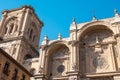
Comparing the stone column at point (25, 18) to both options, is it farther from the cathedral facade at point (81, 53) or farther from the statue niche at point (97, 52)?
the statue niche at point (97, 52)

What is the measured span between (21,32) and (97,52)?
64.5ft

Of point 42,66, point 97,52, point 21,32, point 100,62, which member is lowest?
point 42,66

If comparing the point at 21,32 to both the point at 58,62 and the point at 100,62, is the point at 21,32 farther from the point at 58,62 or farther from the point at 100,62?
the point at 100,62

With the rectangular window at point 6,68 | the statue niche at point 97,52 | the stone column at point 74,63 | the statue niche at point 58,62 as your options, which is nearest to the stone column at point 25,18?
the statue niche at point 58,62

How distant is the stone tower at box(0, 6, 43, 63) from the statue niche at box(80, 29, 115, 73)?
13.7 metres

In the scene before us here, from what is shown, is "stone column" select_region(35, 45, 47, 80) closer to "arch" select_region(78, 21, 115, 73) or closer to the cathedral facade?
the cathedral facade

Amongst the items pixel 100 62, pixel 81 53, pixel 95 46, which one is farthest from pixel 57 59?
pixel 100 62

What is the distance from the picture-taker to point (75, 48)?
98.3 feet

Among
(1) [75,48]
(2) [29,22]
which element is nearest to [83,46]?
(1) [75,48]

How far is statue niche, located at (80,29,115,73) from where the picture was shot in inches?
1118

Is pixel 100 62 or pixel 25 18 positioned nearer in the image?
pixel 100 62

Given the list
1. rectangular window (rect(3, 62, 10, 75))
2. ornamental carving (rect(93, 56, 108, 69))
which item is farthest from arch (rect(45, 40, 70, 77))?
rectangular window (rect(3, 62, 10, 75))

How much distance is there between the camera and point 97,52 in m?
30.2

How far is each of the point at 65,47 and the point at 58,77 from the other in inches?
247
